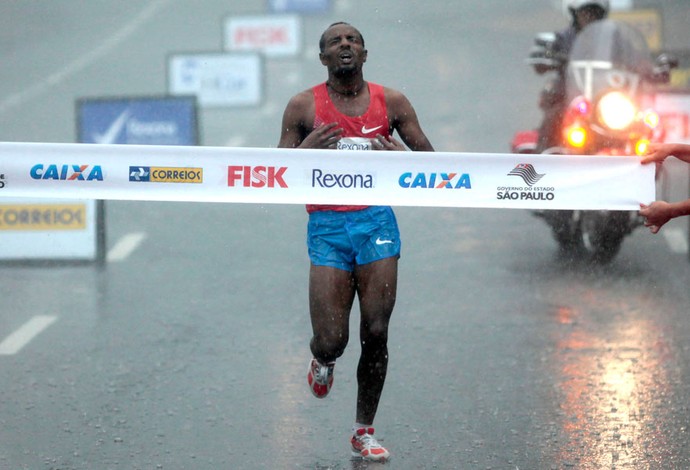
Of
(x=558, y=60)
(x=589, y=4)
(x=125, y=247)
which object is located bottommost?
(x=125, y=247)

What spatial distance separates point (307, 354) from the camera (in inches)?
362

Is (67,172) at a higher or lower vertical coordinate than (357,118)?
lower

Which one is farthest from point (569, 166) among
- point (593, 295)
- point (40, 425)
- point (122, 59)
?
point (122, 59)

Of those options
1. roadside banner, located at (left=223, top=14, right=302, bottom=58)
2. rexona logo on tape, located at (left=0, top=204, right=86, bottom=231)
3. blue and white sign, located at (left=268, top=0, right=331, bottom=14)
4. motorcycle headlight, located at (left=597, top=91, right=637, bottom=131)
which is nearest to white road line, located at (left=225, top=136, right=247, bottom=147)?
roadside banner, located at (left=223, top=14, right=302, bottom=58)

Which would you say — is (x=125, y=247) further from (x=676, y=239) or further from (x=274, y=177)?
(x=274, y=177)

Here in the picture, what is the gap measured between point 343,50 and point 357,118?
0.31 metres

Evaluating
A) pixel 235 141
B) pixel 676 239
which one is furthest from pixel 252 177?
pixel 235 141

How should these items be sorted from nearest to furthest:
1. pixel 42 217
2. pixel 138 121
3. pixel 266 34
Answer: pixel 42 217, pixel 138 121, pixel 266 34

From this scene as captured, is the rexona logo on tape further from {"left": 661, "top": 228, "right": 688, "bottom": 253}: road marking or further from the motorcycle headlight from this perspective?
{"left": 661, "top": 228, "right": 688, "bottom": 253}: road marking

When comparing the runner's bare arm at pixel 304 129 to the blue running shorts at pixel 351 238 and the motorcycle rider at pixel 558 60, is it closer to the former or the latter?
the blue running shorts at pixel 351 238

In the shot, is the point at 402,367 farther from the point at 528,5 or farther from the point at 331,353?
the point at 528,5

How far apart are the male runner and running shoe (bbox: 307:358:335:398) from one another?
0.13 metres

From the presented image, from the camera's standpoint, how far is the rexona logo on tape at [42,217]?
12.2m

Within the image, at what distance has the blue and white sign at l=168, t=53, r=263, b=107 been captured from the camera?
22156mm
